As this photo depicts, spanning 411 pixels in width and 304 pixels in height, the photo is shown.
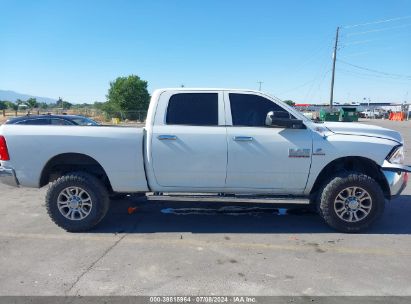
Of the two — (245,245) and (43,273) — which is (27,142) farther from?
(245,245)

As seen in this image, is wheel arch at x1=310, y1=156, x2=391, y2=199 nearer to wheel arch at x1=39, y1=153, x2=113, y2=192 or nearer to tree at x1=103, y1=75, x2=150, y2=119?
wheel arch at x1=39, y1=153, x2=113, y2=192

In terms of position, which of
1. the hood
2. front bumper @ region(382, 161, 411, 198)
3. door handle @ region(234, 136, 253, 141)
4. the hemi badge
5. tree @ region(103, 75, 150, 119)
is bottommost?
front bumper @ region(382, 161, 411, 198)

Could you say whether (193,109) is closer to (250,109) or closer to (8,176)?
(250,109)

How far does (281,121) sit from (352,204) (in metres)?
1.52

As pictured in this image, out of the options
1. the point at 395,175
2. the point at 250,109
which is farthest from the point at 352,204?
the point at 250,109

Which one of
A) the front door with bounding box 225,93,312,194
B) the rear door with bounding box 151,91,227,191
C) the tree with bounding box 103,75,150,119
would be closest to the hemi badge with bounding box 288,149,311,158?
the front door with bounding box 225,93,312,194

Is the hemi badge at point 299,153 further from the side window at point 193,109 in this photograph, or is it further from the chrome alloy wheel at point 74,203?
the chrome alloy wheel at point 74,203

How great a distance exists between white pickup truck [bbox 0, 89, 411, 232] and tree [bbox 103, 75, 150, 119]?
48.6 meters

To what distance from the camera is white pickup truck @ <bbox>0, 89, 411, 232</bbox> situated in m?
5.08

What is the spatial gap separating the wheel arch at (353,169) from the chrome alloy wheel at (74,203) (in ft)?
10.5

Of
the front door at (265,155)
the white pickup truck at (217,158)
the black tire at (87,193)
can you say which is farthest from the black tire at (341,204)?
the black tire at (87,193)

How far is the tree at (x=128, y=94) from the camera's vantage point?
174 feet

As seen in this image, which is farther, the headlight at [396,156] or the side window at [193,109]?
the side window at [193,109]

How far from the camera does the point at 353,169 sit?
17.9 feet
